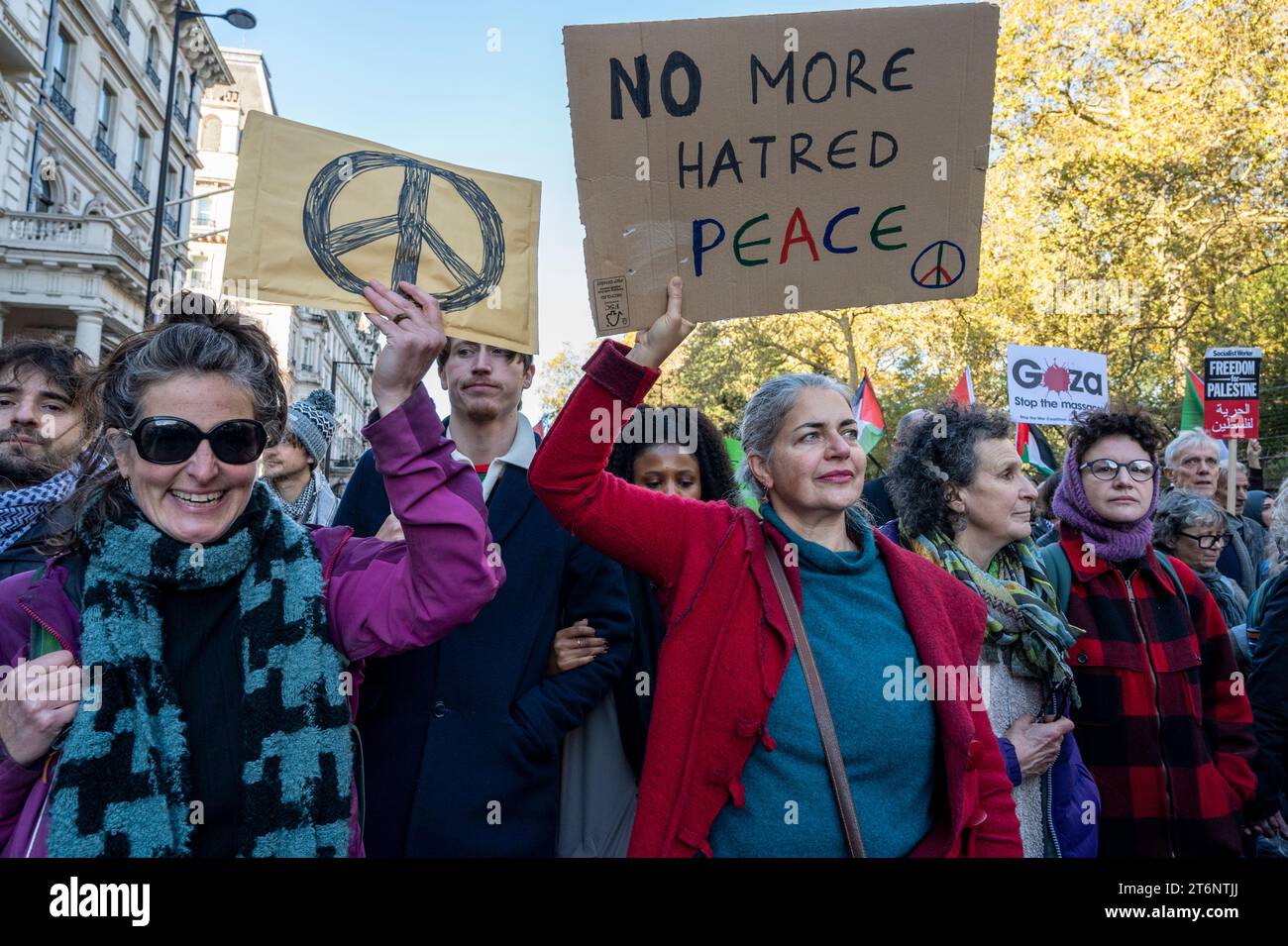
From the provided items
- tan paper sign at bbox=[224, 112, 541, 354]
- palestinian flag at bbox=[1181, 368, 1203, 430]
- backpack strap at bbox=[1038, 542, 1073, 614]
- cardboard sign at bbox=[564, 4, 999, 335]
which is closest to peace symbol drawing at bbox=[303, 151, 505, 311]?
tan paper sign at bbox=[224, 112, 541, 354]

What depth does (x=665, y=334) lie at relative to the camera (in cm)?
227

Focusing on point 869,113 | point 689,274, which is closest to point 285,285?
point 689,274

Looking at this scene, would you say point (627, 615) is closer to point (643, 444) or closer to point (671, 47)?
point (643, 444)

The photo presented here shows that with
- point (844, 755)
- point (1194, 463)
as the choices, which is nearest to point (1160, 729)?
point (844, 755)

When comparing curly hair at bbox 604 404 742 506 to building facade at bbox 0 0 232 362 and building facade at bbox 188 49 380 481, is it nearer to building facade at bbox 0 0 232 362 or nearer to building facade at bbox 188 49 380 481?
building facade at bbox 0 0 232 362

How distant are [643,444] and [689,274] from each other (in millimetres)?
1295

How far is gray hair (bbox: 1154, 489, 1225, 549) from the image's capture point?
476cm

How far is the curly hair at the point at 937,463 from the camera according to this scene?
3461 mm

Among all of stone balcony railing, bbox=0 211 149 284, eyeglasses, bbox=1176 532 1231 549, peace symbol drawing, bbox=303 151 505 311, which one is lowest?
eyeglasses, bbox=1176 532 1231 549

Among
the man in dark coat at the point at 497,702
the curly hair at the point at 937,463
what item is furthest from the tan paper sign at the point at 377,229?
the curly hair at the point at 937,463

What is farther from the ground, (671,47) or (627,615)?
(671,47)

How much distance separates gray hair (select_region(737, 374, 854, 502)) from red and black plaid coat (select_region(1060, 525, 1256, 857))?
142 centimetres

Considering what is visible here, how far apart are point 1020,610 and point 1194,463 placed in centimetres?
393
